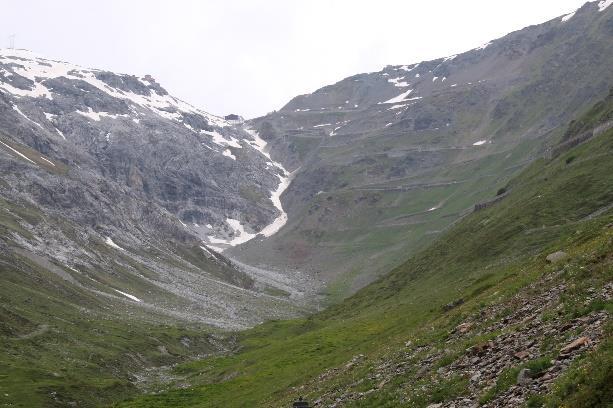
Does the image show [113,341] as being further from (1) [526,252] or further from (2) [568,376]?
(2) [568,376]

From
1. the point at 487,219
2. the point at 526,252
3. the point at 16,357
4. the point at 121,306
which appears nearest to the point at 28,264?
the point at 121,306

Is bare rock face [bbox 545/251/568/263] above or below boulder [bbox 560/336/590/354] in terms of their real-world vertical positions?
below

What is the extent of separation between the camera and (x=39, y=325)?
96.3 m

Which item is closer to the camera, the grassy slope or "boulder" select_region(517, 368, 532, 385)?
"boulder" select_region(517, 368, 532, 385)

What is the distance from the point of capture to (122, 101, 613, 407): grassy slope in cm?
3728

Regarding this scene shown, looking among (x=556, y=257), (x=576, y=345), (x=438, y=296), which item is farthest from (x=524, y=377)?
(x=438, y=296)

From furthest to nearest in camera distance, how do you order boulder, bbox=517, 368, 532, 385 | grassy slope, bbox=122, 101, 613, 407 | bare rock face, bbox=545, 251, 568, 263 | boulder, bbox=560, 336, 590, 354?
bare rock face, bbox=545, 251, 568, 263
grassy slope, bbox=122, 101, 613, 407
boulder, bbox=560, 336, 590, 354
boulder, bbox=517, 368, 532, 385

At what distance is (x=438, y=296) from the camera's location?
6425 cm

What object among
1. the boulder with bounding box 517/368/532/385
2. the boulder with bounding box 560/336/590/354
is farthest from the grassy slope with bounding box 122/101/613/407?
the boulder with bounding box 517/368/532/385

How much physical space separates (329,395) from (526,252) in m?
40.2

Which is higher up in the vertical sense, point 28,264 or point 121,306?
point 28,264

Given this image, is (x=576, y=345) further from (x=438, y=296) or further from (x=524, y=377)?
(x=438, y=296)

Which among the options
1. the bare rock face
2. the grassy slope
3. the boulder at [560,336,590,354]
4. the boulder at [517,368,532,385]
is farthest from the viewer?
the bare rock face

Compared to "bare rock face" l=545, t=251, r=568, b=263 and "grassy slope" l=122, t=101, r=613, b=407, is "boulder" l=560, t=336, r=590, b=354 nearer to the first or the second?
"grassy slope" l=122, t=101, r=613, b=407
